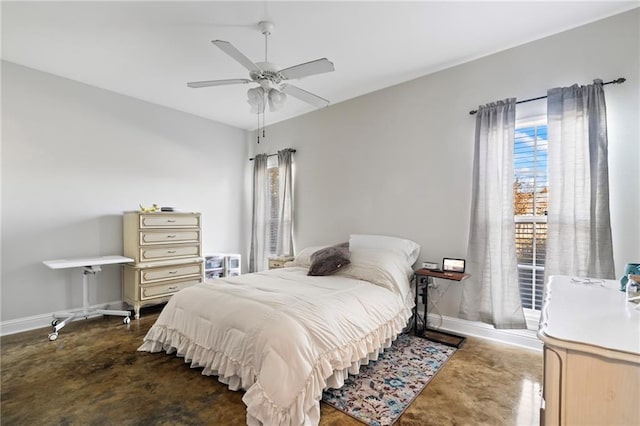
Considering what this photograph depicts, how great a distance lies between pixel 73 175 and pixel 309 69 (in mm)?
3332

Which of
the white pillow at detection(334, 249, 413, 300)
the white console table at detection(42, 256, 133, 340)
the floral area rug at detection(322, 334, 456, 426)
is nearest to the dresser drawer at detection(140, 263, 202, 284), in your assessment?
the white console table at detection(42, 256, 133, 340)

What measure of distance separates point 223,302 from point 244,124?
3.91 metres

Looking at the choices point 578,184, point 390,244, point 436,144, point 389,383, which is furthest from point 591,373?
point 436,144

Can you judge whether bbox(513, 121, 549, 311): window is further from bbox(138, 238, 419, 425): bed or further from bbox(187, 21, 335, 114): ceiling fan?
bbox(187, 21, 335, 114): ceiling fan

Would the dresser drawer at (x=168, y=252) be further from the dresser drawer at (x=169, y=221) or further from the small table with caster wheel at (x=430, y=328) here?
the small table with caster wheel at (x=430, y=328)

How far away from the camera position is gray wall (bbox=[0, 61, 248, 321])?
10.6 feet

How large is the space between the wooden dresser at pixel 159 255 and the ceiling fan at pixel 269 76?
2.13m

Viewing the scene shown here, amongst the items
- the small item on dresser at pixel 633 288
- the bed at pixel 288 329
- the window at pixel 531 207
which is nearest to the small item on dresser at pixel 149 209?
the bed at pixel 288 329

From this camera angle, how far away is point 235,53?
2049mm

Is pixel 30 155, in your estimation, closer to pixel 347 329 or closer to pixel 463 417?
pixel 347 329

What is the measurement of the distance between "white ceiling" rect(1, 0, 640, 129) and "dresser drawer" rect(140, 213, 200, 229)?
169 cm

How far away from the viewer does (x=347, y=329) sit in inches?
83.8

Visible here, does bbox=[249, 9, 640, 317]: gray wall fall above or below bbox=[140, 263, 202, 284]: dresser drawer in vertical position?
above

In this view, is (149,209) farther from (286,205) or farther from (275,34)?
(275,34)
